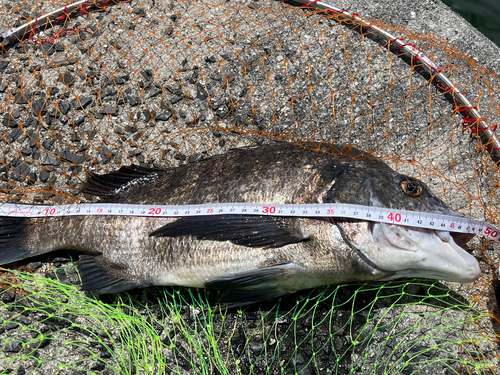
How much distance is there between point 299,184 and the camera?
9.29 ft

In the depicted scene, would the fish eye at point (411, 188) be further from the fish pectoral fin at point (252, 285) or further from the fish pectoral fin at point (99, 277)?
the fish pectoral fin at point (99, 277)

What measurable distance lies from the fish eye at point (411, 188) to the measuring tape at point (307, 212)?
0.16 meters

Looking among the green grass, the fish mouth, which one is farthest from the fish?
the green grass

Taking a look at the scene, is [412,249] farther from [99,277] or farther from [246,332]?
[99,277]

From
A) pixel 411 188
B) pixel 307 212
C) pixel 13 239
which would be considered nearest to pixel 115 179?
pixel 13 239

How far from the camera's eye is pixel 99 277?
3064mm

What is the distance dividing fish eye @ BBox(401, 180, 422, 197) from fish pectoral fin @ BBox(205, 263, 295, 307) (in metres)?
0.94

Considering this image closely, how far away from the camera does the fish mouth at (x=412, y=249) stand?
262 centimetres

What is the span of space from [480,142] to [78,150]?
3710 millimetres

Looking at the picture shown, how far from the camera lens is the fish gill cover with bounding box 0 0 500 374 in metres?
3.13

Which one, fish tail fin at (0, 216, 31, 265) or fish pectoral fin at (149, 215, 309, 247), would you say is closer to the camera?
fish pectoral fin at (149, 215, 309, 247)

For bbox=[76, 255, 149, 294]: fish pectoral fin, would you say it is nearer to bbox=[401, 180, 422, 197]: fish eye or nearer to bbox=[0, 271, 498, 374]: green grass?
bbox=[0, 271, 498, 374]: green grass

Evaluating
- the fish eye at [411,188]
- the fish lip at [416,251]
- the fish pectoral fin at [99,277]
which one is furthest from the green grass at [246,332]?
the fish eye at [411,188]

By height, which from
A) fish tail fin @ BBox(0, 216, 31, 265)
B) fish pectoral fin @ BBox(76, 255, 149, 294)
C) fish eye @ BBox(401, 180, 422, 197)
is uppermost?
A: fish eye @ BBox(401, 180, 422, 197)
